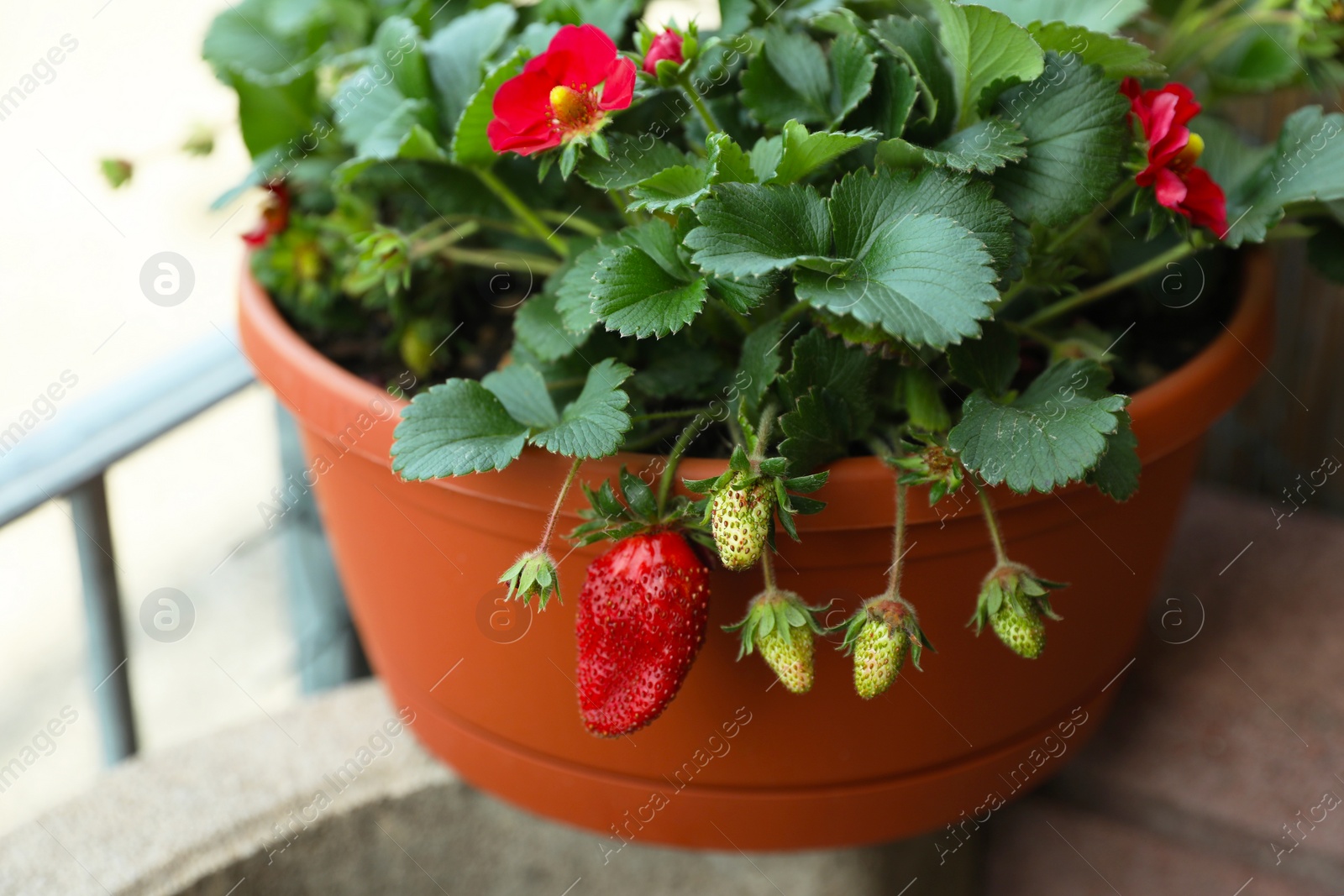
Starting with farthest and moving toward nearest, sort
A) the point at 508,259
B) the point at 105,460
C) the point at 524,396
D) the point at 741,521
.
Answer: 1. the point at 105,460
2. the point at 508,259
3. the point at 524,396
4. the point at 741,521

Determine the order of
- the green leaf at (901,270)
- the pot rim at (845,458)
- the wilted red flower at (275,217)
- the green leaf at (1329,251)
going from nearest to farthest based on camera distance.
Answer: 1. the green leaf at (901,270)
2. the pot rim at (845,458)
3. the green leaf at (1329,251)
4. the wilted red flower at (275,217)

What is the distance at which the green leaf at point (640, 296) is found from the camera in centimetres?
49

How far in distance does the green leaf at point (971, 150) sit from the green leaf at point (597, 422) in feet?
0.51

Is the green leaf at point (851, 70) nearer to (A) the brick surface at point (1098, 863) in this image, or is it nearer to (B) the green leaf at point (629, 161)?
(B) the green leaf at point (629, 161)

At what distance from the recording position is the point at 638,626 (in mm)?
517

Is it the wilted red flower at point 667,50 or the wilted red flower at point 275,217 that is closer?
the wilted red flower at point 667,50

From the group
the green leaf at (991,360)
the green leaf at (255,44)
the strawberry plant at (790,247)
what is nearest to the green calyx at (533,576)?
the strawberry plant at (790,247)

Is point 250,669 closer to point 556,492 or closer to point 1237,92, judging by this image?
point 556,492

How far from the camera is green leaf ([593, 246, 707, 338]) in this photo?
492 millimetres

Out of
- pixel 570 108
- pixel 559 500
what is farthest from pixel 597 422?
pixel 570 108

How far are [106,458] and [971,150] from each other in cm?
60

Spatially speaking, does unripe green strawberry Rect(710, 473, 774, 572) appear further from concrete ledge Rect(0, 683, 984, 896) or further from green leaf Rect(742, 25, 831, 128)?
concrete ledge Rect(0, 683, 984, 896)

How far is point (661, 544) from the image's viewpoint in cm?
51

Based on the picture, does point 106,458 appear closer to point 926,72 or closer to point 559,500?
point 559,500
